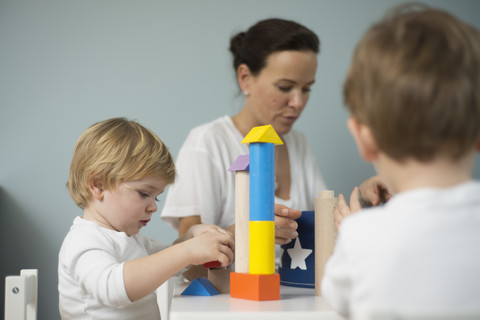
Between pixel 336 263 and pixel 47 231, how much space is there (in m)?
1.60

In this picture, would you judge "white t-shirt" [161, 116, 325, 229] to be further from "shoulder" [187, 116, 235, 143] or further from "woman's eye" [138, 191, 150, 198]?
"woman's eye" [138, 191, 150, 198]

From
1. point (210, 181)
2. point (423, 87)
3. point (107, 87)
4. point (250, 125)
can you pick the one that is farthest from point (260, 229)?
point (107, 87)

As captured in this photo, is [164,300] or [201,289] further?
[164,300]

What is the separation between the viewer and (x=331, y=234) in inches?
33.5

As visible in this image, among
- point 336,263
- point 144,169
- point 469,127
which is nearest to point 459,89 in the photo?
point 469,127

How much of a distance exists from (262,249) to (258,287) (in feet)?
0.19

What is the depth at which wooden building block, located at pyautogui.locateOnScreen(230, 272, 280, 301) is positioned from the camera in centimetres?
74

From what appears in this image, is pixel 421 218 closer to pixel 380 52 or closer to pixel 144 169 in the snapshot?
pixel 380 52

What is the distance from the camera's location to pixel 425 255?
1.52ft

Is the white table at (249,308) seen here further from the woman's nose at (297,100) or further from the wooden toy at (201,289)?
the woman's nose at (297,100)

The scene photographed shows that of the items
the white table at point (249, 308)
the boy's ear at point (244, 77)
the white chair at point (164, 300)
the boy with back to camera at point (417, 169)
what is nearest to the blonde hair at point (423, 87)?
the boy with back to camera at point (417, 169)

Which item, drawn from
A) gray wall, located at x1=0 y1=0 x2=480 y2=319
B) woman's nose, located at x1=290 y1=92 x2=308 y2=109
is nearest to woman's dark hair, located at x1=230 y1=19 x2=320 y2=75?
woman's nose, located at x1=290 y1=92 x2=308 y2=109

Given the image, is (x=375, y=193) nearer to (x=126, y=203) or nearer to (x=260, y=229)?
(x=260, y=229)

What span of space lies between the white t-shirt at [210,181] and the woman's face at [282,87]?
0.12m
